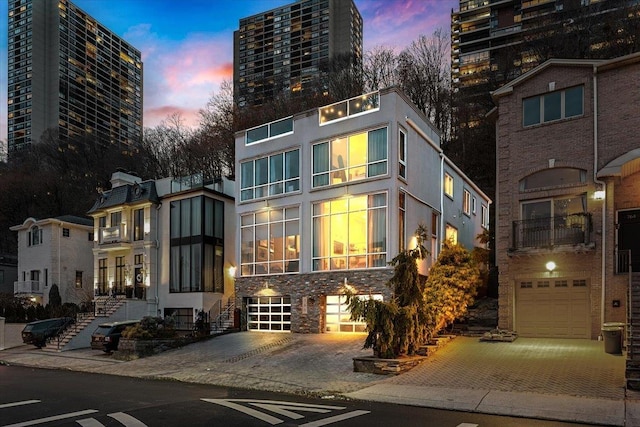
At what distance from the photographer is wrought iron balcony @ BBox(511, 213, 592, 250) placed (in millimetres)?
17828

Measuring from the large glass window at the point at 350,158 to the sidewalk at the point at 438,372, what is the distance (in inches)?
270

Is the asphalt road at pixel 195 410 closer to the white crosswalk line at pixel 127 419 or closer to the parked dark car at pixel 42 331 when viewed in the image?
the white crosswalk line at pixel 127 419

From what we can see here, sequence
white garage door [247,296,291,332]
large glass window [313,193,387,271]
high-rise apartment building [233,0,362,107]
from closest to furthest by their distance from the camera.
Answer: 1. large glass window [313,193,387,271]
2. white garage door [247,296,291,332]
3. high-rise apartment building [233,0,362,107]

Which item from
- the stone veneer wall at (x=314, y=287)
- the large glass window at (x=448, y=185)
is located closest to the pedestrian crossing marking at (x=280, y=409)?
the stone veneer wall at (x=314, y=287)

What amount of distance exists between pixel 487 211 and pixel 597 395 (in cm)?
2736

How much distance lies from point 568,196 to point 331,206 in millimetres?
9654

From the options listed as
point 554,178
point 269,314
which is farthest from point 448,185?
point 269,314

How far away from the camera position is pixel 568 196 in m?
18.5

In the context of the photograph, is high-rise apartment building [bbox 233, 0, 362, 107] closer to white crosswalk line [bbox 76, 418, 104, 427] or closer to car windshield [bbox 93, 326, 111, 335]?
car windshield [bbox 93, 326, 111, 335]

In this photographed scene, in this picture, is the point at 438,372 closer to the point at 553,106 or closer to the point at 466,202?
the point at 553,106

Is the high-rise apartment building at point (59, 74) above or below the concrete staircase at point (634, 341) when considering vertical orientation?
above

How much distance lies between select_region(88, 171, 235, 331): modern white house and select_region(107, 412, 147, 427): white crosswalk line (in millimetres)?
18559

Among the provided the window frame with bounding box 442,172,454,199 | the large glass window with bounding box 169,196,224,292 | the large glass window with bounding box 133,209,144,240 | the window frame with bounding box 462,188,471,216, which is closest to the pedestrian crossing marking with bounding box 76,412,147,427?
the large glass window with bounding box 169,196,224,292

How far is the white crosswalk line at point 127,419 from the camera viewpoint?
8.51 metres
